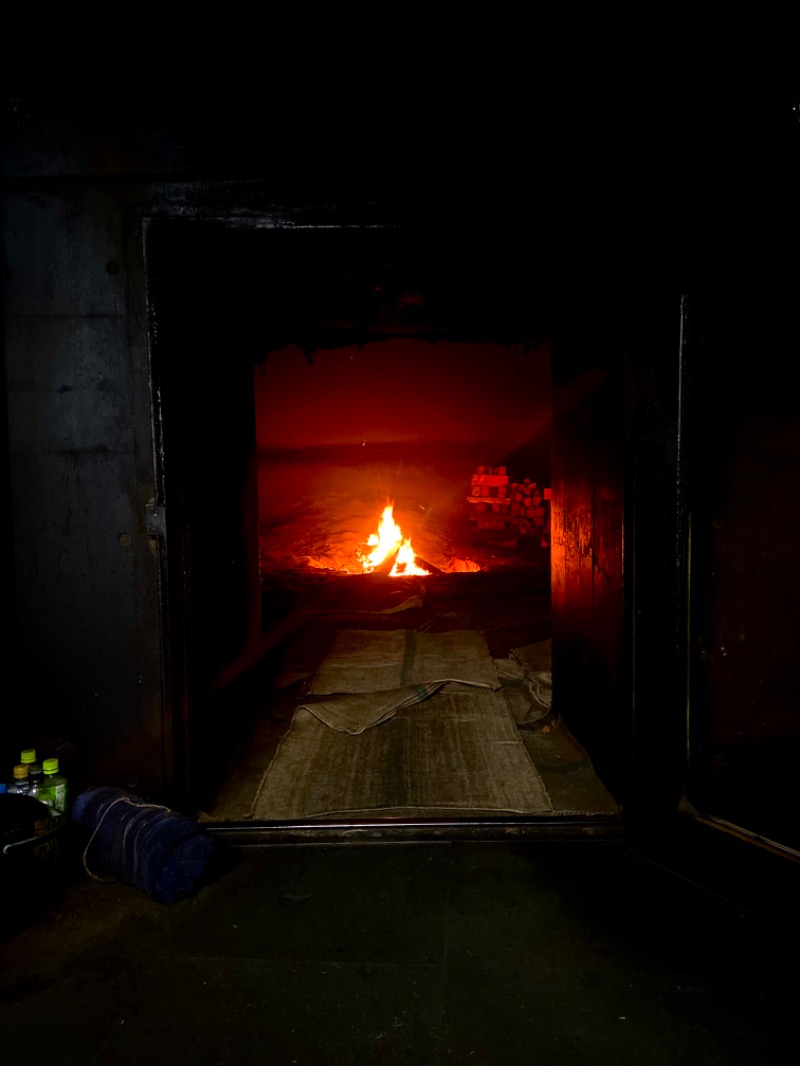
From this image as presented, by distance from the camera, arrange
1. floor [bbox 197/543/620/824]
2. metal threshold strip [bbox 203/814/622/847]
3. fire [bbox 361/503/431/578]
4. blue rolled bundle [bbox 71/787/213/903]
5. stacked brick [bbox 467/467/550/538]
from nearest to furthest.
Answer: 1. blue rolled bundle [bbox 71/787/213/903]
2. metal threshold strip [bbox 203/814/622/847]
3. floor [bbox 197/543/620/824]
4. fire [bbox 361/503/431/578]
5. stacked brick [bbox 467/467/550/538]

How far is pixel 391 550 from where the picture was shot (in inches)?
409

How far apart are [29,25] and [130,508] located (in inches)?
79.3

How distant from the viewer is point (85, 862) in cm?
272

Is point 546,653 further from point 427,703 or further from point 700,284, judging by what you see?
point 700,284

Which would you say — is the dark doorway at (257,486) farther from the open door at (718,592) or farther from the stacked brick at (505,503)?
the stacked brick at (505,503)

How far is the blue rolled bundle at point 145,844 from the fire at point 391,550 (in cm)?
610

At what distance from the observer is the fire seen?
9438 mm

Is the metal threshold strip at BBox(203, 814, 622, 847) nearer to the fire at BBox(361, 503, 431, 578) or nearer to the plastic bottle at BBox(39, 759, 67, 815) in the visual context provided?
the plastic bottle at BBox(39, 759, 67, 815)

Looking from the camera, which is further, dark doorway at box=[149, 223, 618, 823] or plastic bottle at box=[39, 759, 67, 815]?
dark doorway at box=[149, 223, 618, 823]

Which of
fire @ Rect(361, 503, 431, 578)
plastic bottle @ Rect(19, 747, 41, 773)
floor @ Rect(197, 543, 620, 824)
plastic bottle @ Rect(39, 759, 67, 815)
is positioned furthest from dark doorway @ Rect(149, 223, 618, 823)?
plastic bottle @ Rect(19, 747, 41, 773)

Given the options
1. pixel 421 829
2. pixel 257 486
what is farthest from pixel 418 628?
pixel 421 829

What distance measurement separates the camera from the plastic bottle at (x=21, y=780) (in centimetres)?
271

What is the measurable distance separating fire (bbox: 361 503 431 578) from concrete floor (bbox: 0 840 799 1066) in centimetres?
620

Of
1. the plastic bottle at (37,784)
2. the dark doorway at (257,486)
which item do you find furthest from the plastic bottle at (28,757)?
the dark doorway at (257,486)
